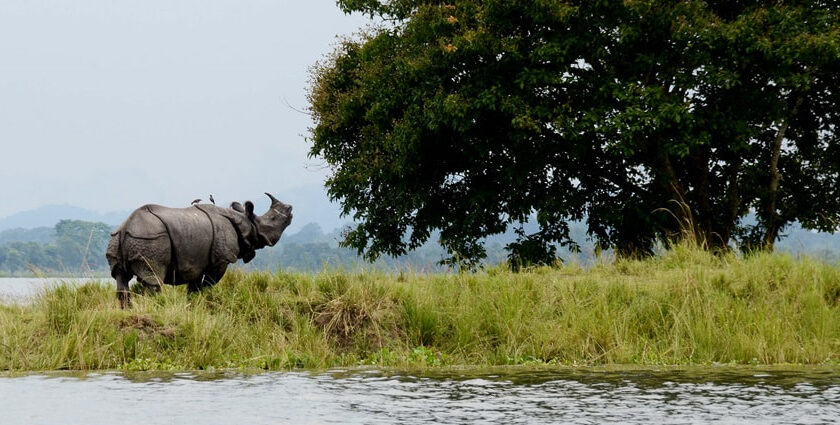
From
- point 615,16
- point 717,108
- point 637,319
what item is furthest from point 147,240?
point 717,108

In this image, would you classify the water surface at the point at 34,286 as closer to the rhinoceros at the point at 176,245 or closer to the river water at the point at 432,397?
the rhinoceros at the point at 176,245

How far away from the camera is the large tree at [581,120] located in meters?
20.1

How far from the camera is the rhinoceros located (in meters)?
11.9

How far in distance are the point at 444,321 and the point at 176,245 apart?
335cm

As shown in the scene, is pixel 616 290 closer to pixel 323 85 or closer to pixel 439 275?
pixel 439 275

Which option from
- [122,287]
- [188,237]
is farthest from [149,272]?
[188,237]

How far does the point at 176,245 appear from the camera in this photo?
1211 centimetres

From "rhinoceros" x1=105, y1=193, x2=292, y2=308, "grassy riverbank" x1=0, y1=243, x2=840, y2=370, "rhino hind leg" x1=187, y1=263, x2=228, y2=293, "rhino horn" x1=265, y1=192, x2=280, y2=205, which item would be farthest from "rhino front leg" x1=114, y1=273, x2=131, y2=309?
"rhino horn" x1=265, y1=192, x2=280, y2=205

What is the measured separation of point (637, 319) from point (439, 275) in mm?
3125

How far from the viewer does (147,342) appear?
35.8 ft

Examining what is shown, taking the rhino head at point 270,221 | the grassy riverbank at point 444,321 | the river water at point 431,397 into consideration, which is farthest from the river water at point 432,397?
the rhino head at point 270,221

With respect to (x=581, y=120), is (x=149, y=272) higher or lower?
lower

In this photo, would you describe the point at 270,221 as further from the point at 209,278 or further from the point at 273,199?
the point at 209,278

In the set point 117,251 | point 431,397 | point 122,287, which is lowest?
point 431,397
